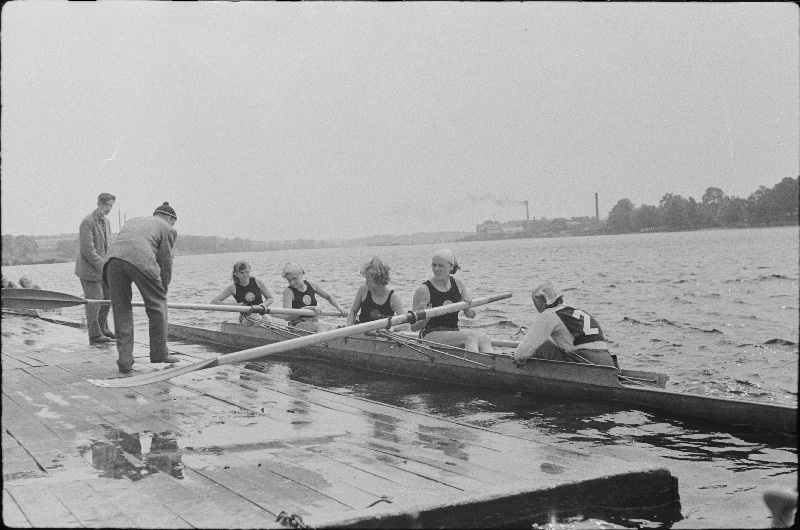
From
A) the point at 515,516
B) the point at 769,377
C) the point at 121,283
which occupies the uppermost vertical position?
the point at 121,283

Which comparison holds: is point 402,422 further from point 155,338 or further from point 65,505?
point 155,338

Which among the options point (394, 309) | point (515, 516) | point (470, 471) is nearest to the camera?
point (515, 516)

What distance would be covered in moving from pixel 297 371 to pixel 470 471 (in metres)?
6.22

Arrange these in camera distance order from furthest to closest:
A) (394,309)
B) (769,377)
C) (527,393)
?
(769,377) → (394,309) → (527,393)

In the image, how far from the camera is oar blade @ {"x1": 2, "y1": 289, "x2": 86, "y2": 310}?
8469 mm

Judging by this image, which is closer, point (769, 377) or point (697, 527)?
point (697, 527)

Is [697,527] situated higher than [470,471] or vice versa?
[470,471]

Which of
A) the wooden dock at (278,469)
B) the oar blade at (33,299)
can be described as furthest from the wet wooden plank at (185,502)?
the oar blade at (33,299)

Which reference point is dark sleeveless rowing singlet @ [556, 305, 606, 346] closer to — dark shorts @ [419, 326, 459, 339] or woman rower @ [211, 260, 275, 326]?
dark shorts @ [419, 326, 459, 339]

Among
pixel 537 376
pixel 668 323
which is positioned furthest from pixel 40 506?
pixel 668 323

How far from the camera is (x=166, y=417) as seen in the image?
250 inches

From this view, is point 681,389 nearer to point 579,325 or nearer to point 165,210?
point 579,325

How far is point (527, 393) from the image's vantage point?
8.73m

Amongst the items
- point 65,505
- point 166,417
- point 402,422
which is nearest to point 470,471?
point 402,422
